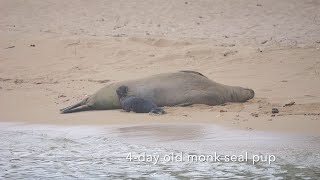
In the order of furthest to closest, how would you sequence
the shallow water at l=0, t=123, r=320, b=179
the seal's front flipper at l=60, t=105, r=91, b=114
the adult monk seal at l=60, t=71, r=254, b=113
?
the adult monk seal at l=60, t=71, r=254, b=113
the seal's front flipper at l=60, t=105, r=91, b=114
the shallow water at l=0, t=123, r=320, b=179

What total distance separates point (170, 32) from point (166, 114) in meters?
9.31

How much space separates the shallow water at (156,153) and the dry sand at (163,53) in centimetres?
61

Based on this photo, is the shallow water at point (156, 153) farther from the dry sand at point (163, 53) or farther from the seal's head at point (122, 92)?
the seal's head at point (122, 92)

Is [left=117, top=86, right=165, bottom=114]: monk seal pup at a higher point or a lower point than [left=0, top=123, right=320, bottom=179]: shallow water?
higher

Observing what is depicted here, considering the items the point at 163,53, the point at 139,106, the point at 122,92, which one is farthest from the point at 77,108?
the point at 163,53

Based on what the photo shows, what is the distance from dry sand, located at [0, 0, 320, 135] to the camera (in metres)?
8.88

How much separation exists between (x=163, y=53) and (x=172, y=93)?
15.9ft

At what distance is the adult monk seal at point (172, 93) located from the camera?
31.4 feet

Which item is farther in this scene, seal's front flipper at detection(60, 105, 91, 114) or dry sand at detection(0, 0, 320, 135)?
seal's front flipper at detection(60, 105, 91, 114)

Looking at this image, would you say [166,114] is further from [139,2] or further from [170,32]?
[139,2]

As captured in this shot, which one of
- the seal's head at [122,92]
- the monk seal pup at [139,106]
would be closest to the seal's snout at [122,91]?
the seal's head at [122,92]

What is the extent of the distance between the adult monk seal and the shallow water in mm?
1773

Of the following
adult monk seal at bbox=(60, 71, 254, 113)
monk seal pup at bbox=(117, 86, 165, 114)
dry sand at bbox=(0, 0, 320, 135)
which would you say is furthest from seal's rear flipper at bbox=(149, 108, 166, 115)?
adult monk seal at bbox=(60, 71, 254, 113)

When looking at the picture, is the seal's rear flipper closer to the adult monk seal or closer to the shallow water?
the adult monk seal
